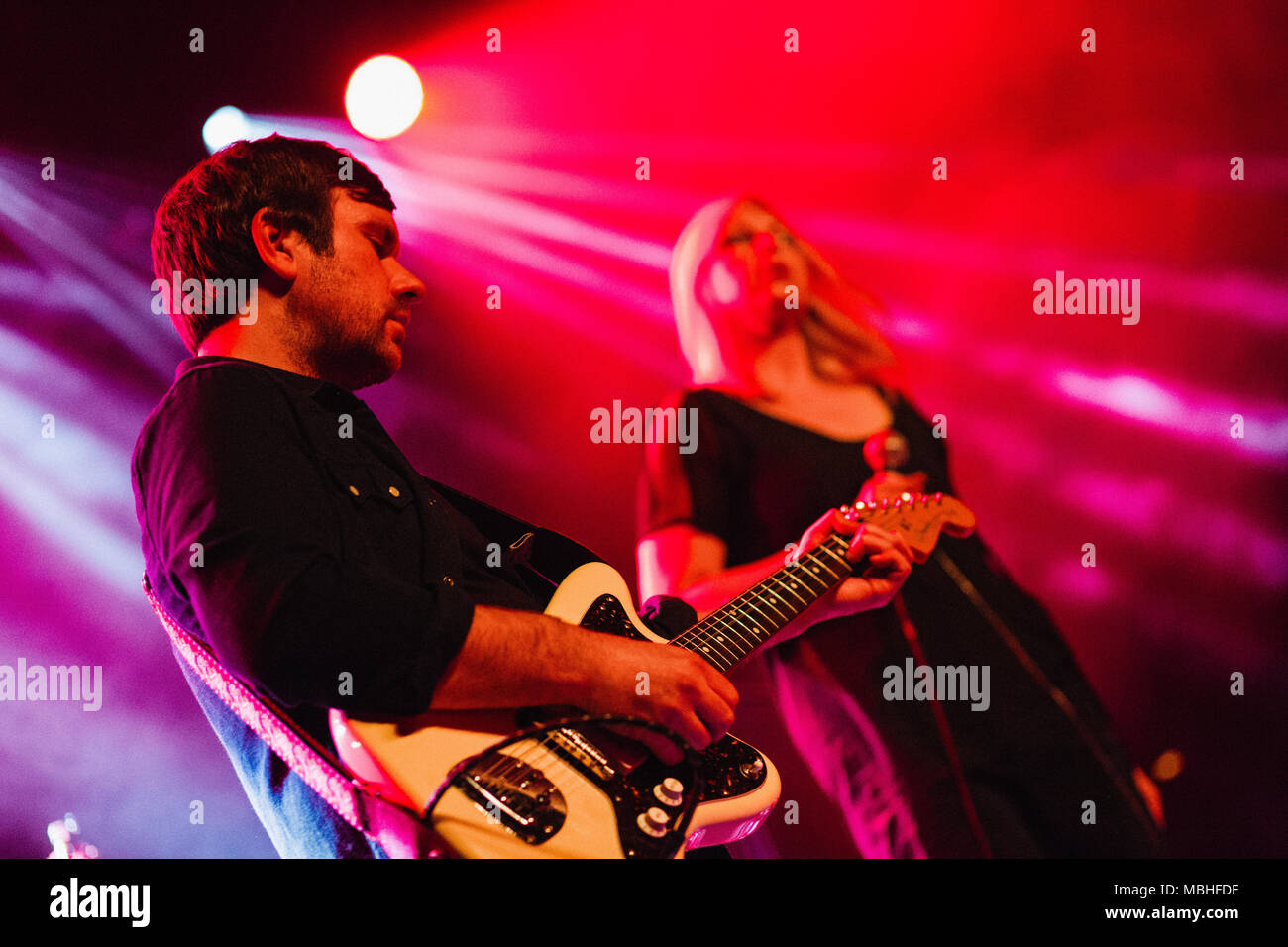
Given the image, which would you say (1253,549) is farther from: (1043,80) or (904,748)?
(1043,80)

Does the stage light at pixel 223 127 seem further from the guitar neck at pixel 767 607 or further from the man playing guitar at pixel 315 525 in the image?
the guitar neck at pixel 767 607

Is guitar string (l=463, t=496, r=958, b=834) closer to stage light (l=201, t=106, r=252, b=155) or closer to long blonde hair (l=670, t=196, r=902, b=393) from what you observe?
long blonde hair (l=670, t=196, r=902, b=393)

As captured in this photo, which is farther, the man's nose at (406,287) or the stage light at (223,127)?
the stage light at (223,127)

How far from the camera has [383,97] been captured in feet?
8.73

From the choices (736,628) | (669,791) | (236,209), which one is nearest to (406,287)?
(236,209)

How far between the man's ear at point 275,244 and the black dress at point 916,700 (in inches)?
42.2

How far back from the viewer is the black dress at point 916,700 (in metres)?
2.17

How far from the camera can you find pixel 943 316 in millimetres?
2639

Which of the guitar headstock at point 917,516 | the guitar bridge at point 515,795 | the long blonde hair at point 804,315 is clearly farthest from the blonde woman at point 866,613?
the guitar bridge at point 515,795

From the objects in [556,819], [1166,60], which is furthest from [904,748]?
[1166,60]

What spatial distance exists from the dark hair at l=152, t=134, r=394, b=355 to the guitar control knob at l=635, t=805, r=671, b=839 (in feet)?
4.12

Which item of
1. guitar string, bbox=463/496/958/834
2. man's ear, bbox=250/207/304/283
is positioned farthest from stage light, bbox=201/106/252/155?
guitar string, bbox=463/496/958/834
